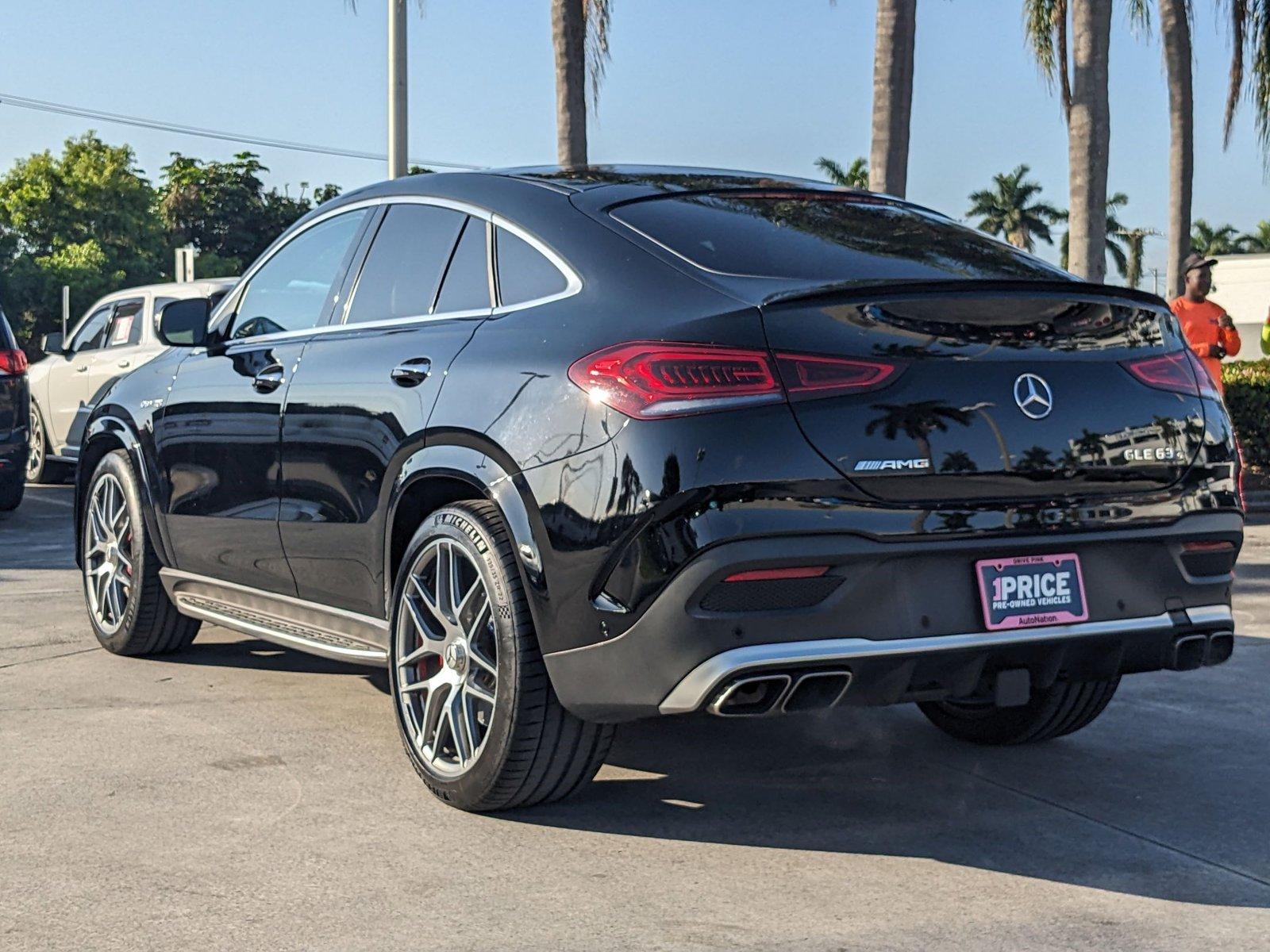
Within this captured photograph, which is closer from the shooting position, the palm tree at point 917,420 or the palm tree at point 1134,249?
the palm tree at point 917,420

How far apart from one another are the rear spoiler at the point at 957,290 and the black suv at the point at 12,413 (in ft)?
30.7

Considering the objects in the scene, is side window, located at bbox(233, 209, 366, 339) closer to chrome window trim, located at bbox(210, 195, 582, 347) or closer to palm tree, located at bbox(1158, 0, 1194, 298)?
chrome window trim, located at bbox(210, 195, 582, 347)

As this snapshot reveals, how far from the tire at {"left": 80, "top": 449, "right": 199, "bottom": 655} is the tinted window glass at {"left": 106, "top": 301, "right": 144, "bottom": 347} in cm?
767

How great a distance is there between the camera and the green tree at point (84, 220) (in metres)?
64.1

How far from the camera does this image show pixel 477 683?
14.7 feet

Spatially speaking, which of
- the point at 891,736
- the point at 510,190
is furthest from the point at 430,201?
the point at 891,736

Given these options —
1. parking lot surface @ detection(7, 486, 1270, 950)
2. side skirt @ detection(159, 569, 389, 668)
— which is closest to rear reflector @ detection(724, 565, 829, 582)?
parking lot surface @ detection(7, 486, 1270, 950)

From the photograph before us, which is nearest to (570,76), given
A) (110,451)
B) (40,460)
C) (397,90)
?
(397,90)

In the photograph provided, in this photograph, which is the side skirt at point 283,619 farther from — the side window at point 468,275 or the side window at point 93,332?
the side window at point 93,332

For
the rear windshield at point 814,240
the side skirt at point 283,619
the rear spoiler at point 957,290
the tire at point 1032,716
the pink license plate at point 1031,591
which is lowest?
the tire at point 1032,716

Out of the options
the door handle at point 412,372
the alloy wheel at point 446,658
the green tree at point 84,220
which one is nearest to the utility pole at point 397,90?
the door handle at point 412,372

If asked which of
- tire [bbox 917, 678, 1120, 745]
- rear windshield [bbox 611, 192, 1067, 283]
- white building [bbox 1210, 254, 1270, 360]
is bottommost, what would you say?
tire [bbox 917, 678, 1120, 745]

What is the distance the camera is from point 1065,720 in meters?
5.23

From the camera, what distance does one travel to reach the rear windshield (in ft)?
14.0
